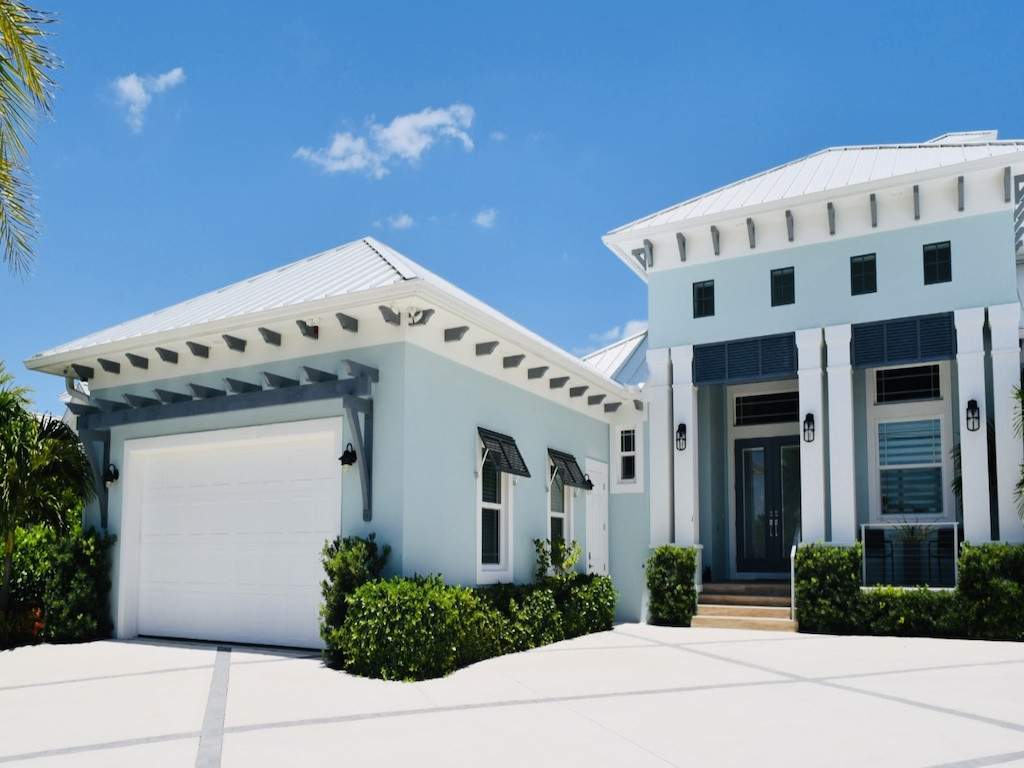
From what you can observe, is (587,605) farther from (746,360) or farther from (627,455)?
(746,360)

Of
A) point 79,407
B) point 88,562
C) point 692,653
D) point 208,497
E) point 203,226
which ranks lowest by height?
point 692,653

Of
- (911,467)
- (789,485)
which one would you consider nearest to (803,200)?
(911,467)

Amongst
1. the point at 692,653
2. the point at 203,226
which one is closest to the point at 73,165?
the point at 203,226

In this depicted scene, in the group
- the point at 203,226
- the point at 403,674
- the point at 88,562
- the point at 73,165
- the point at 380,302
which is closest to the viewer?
the point at 403,674

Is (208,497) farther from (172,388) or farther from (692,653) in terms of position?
(692,653)

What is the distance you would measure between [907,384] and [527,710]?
35.6 ft

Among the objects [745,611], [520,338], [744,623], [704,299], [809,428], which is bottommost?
[744,623]

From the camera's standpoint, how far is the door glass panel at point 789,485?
1645 centimetres

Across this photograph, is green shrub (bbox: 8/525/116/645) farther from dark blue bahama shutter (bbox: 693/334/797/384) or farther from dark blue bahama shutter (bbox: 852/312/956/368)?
dark blue bahama shutter (bbox: 852/312/956/368)

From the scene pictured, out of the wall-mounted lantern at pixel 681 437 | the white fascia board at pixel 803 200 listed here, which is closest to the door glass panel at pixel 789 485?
the wall-mounted lantern at pixel 681 437

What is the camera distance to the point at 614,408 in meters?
15.8

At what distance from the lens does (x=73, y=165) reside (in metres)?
14.0

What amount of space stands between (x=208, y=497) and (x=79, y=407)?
249 cm

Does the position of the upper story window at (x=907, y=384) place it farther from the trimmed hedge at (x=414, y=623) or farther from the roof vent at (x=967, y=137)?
the trimmed hedge at (x=414, y=623)
